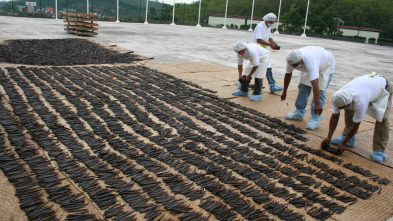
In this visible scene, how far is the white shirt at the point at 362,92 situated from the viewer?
12.6 feet

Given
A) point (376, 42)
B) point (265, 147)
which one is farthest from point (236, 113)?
point (376, 42)

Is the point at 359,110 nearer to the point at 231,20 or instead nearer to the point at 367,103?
the point at 367,103

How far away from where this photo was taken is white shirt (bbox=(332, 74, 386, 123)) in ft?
12.6

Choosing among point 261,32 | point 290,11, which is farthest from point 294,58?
point 290,11

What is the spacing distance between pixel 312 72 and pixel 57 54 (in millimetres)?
8352

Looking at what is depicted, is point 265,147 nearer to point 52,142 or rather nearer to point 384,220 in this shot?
point 384,220

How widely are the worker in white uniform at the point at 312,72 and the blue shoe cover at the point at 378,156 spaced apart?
0.94 m

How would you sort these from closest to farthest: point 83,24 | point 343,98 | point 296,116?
point 343,98 → point 296,116 → point 83,24

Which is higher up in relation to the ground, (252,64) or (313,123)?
(252,64)

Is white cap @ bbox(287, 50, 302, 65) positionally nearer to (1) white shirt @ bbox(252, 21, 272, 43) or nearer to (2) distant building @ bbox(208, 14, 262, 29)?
(1) white shirt @ bbox(252, 21, 272, 43)

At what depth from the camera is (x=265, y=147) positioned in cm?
439

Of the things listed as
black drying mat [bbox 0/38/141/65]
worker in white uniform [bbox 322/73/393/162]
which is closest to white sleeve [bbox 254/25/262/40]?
worker in white uniform [bbox 322/73/393/162]

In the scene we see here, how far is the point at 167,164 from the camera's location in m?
3.68

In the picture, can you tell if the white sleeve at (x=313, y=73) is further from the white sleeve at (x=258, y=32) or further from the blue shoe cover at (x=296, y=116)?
the white sleeve at (x=258, y=32)
